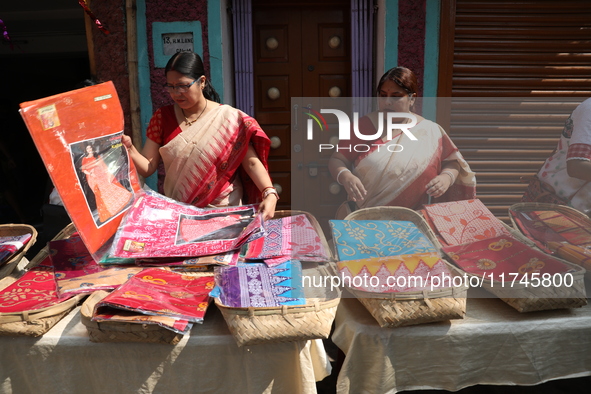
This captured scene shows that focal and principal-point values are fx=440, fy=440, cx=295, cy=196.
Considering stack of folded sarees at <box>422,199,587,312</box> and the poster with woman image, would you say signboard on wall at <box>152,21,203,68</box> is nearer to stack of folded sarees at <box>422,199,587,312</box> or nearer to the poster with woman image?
the poster with woman image

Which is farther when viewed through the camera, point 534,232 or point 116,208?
point 534,232

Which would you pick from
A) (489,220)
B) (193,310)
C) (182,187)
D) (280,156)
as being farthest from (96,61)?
(489,220)

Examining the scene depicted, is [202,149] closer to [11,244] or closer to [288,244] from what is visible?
[288,244]

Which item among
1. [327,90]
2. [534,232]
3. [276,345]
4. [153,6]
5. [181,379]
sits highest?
[153,6]

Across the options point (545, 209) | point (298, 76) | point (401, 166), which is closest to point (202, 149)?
point (401, 166)

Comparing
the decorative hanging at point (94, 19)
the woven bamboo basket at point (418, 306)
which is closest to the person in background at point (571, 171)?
the woven bamboo basket at point (418, 306)

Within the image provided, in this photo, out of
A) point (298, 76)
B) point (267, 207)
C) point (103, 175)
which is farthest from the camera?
point (298, 76)

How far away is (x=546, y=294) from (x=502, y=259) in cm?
24

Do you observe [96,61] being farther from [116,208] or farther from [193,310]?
[193,310]

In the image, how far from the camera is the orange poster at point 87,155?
59.0 inches

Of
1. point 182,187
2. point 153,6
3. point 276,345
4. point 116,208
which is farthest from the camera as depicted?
point 153,6

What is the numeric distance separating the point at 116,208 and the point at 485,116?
3214 mm

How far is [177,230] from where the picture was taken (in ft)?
5.78

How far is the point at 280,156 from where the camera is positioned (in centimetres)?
397
